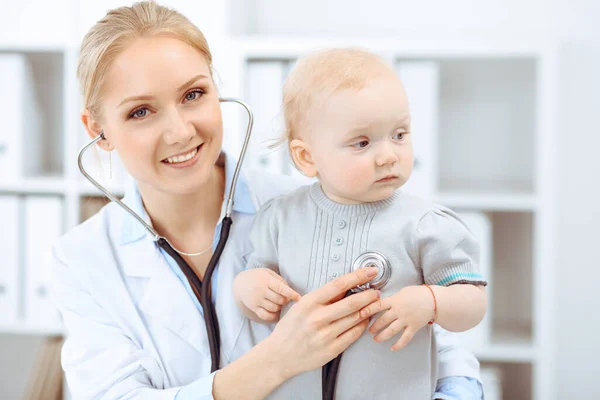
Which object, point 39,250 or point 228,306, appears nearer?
point 228,306

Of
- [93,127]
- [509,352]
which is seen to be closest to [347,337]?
[93,127]

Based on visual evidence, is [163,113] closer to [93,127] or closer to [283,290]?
[93,127]

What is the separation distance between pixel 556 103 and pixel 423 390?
1464mm

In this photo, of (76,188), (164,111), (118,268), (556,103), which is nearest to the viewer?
(164,111)

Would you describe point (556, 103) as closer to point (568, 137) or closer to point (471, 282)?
point (568, 137)

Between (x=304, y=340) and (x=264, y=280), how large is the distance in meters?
0.11

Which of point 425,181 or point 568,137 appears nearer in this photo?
point 425,181

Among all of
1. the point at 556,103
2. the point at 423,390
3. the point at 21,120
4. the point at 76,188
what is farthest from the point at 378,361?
the point at 21,120

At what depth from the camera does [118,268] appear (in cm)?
137

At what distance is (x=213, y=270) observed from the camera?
4.17 ft

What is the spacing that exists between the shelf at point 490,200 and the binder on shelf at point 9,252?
1.46 m

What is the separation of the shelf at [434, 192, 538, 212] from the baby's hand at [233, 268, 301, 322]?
131cm

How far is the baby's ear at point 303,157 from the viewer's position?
1.15 m

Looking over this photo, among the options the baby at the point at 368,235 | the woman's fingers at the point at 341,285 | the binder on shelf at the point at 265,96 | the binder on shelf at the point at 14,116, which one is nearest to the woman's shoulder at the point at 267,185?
the baby at the point at 368,235
